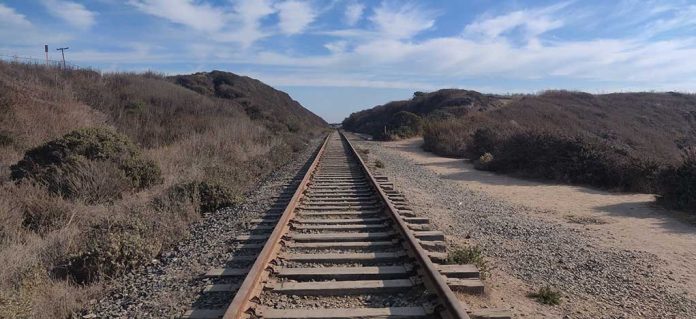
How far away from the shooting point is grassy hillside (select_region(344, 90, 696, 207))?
14.4 m

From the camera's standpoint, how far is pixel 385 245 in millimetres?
6629

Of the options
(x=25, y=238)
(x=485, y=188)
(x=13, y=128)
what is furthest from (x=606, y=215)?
(x=13, y=128)

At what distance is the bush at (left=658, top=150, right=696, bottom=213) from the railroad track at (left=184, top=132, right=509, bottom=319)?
6196 mm

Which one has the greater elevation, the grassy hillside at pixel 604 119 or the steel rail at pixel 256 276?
the grassy hillside at pixel 604 119

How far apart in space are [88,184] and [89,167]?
25.6 inches

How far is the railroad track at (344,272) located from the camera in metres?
4.39

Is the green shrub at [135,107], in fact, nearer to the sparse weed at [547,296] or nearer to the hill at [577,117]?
the hill at [577,117]

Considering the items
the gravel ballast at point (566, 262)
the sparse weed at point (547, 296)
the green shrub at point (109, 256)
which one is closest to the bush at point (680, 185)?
the gravel ballast at point (566, 262)

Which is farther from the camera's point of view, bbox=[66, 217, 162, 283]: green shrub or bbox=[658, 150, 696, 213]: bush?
bbox=[658, 150, 696, 213]: bush

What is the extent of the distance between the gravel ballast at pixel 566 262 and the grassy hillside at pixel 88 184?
4.24 metres

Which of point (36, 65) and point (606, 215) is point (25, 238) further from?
point (36, 65)

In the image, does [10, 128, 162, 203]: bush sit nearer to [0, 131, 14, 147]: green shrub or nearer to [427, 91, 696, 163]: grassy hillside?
[0, 131, 14, 147]: green shrub

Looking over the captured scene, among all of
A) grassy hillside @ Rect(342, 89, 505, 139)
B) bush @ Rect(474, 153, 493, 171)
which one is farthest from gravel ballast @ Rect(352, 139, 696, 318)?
grassy hillside @ Rect(342, 89, 505, 139)

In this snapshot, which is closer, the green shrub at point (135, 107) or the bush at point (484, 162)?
the bush at point (484, 162)
